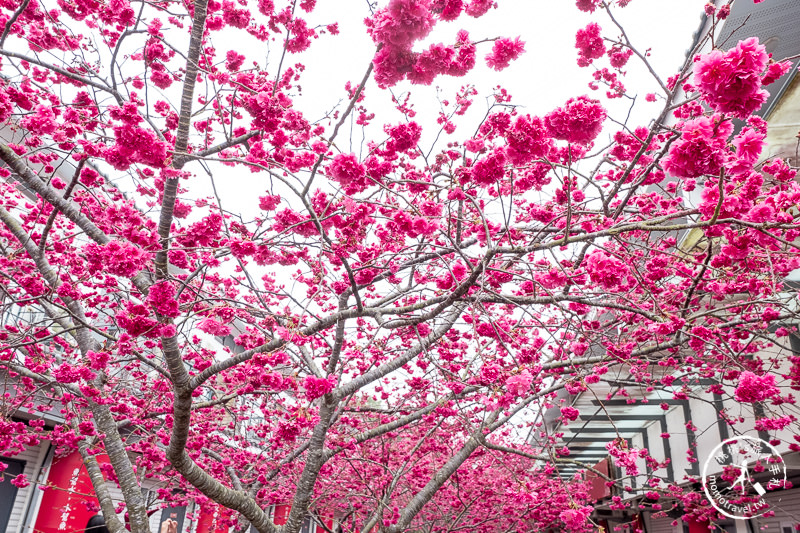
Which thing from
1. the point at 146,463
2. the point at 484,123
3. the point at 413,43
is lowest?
the point at 146,463

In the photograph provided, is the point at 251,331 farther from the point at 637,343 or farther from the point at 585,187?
the point at 637,343

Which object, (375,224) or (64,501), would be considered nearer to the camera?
(375,224)

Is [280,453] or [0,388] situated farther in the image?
[280,453]

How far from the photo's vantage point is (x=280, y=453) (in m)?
9.62

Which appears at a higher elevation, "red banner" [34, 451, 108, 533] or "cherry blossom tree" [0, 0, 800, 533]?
"cherry blossom tree" [0, 0, 800, 533]

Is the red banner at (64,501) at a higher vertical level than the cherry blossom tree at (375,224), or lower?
lower

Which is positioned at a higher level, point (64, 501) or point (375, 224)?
point (375, 224)

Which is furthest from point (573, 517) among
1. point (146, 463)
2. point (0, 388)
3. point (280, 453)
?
point (0, 388)

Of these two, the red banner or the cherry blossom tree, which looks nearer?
the cherry blossom tree

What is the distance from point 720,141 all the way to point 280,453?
9.25 m

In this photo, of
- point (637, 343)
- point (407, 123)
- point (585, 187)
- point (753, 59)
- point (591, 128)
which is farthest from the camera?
point (637, 343)

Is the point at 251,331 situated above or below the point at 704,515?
above

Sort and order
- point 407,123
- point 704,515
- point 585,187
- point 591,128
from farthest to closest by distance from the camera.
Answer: point 704,515
point 585,187
point 407,123
point 591,128

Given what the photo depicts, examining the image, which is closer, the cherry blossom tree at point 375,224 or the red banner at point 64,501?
the cherry blossom tree at point 375,224
